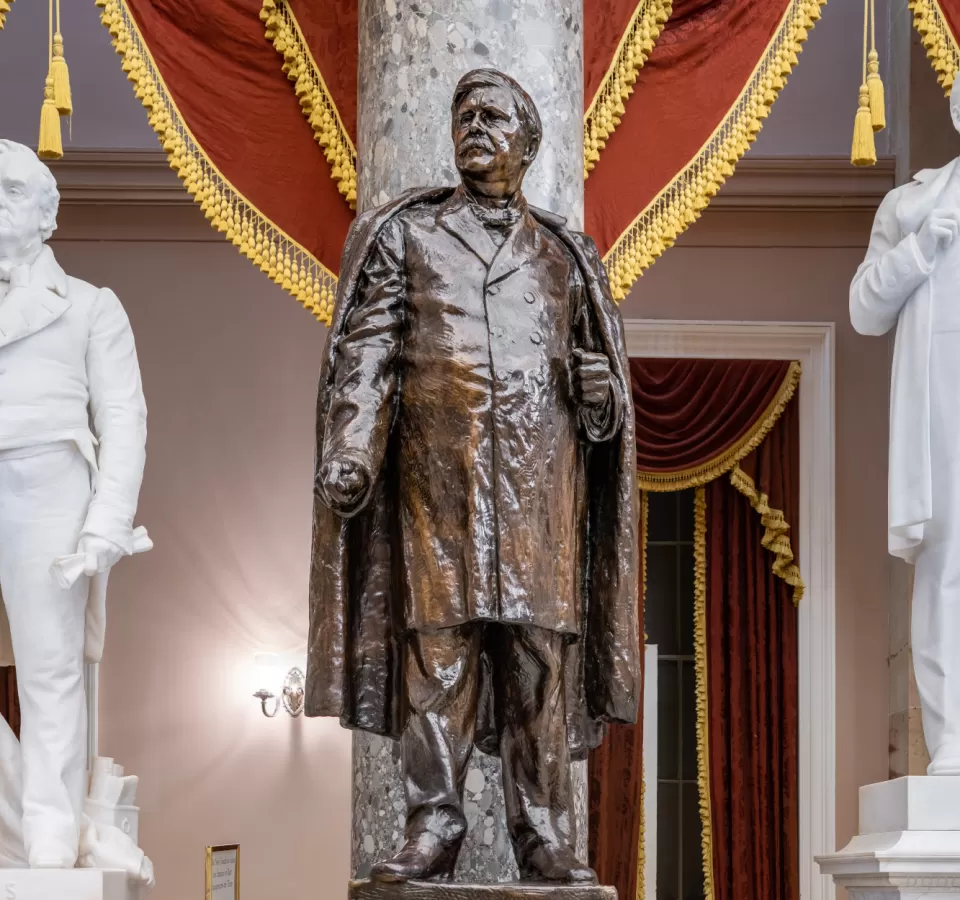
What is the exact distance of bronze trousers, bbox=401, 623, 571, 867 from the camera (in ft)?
10.4

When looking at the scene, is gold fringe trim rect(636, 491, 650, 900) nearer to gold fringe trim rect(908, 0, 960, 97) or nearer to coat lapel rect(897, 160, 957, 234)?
gold fringe trim rect(908, 0, 960, 97)

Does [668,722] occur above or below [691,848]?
above

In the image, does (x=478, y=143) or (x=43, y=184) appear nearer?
(x=478, y=143)

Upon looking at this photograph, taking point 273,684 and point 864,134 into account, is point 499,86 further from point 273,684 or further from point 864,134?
point 273,684

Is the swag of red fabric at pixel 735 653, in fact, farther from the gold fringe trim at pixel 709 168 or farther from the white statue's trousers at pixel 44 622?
the white statue's trousers at pixel 44 622

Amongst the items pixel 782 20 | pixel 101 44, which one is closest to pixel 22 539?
pixel 782 20

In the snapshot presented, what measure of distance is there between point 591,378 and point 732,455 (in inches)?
205

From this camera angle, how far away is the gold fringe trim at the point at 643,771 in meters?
8.38

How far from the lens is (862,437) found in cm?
847

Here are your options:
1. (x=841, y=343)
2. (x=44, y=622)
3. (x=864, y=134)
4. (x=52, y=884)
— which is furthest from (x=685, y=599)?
(x=52, y=884)

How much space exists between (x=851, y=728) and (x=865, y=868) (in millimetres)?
3931

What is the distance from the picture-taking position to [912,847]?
426cm

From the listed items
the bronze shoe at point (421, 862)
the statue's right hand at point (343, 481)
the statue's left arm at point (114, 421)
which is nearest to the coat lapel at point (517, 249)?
the statue's right hand at point (343, 481)

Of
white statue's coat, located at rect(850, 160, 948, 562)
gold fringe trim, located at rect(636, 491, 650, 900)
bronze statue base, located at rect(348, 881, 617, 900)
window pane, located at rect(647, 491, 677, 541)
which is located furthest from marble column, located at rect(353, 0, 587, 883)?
window pane, located at rect(647, 491, 677, 541)
